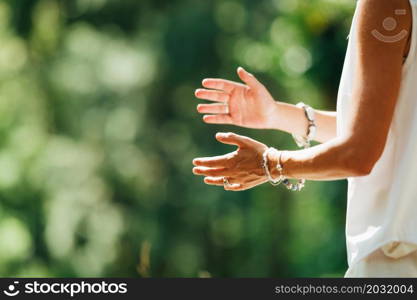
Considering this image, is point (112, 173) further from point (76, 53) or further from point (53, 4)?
point (53, 4)

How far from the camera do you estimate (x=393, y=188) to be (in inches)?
68.2

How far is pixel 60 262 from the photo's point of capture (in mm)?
13523

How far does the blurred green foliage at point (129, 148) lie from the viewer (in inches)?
503

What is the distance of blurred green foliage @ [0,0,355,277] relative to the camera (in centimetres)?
1278

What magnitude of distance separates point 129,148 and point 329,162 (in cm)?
1206

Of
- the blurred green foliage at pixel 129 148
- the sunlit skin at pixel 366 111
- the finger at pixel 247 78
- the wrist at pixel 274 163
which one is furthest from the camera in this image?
the blurred green foliage at pixel 129 148

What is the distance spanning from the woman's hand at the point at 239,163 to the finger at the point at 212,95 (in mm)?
288

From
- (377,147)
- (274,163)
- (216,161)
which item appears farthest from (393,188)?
(216,161)

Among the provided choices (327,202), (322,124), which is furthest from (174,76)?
(322,124)

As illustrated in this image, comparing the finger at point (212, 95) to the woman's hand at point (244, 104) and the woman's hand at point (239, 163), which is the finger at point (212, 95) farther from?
the woman's hand at point (239, 163)

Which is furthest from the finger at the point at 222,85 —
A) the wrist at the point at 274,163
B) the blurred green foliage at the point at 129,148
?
the blurred green foliage at the point at 129,148

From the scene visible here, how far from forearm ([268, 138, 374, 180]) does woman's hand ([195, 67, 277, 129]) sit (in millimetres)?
450

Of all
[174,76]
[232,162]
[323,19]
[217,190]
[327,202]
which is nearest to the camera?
[232,162]

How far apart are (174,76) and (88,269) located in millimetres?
3223
